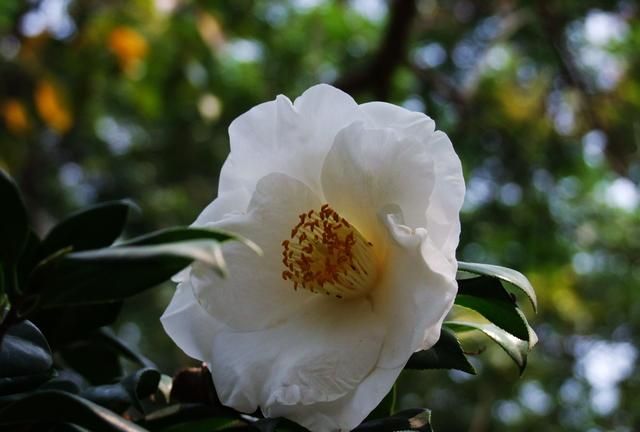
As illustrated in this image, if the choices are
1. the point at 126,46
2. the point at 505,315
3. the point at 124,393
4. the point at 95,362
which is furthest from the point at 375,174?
the point at 126,46

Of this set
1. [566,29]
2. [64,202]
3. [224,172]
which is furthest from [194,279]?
[64,202]

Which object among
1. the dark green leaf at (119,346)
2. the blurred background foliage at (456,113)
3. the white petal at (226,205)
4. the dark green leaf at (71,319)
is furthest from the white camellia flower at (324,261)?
the blurred background foliage at (456,113)

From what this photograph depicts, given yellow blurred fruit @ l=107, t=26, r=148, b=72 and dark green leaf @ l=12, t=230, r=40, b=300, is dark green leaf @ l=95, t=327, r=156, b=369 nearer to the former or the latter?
dark green leaf @ l=12, t=230, r=40, b=300

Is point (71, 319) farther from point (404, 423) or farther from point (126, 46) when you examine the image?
point (126, 46)

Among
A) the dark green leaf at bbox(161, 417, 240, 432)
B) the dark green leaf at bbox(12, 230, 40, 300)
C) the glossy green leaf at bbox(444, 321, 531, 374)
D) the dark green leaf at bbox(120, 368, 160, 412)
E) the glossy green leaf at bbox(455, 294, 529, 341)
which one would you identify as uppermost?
the glossy green leaf at bbox(455, 294, 529, 341)

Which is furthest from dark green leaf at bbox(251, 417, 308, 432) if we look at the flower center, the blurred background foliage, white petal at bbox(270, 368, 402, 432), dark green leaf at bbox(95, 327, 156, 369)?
the blurred background foliage

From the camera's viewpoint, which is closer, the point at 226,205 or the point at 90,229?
the point at 90,229
